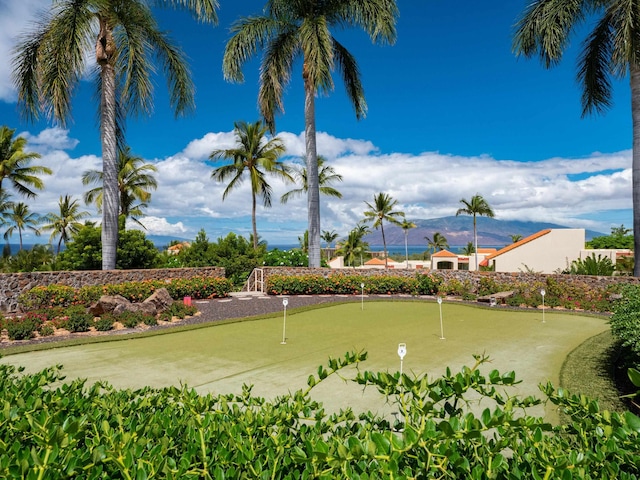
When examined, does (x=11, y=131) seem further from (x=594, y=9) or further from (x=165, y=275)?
(x=594, y=9)

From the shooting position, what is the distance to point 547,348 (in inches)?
283

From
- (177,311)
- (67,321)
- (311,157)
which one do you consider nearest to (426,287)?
(311,157)

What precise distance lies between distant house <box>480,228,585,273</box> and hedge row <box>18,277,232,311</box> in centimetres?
2078

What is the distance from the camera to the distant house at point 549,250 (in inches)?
1047

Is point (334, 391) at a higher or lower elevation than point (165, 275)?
lower

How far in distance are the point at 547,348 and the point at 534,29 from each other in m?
12.8

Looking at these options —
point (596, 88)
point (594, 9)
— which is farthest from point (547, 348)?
point (594, 9)

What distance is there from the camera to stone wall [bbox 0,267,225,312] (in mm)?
12328

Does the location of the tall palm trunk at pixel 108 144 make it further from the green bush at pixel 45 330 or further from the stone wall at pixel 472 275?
the stone wall at pixel 472 275

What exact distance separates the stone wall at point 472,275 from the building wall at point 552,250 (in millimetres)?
12111

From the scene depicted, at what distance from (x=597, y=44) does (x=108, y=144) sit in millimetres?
18659

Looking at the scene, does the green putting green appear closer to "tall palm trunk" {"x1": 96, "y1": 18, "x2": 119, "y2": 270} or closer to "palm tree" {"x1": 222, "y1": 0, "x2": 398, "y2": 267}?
"tall palm trunk" {"x1": 96, "y1": 18, "x2": 119, "y2": 270}

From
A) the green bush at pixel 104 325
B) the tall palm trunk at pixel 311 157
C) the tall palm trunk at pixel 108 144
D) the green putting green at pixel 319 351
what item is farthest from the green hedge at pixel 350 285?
the green bush at pixel 104 325

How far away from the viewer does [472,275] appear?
16.7m
